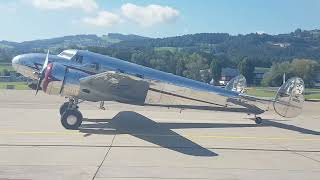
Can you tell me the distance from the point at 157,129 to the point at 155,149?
4.81 meters

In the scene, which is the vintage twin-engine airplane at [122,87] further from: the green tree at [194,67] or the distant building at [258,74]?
the distant building at [258,74]

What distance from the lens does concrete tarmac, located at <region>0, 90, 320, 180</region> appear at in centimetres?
970

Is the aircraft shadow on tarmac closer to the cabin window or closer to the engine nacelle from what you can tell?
the engine nacelle

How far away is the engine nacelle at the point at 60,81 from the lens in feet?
55.0

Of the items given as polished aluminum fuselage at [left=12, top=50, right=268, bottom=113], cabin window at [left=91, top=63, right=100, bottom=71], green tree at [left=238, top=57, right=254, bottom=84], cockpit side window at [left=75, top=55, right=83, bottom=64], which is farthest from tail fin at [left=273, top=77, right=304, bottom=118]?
green tree at [left=238, top=57, right=254, bottom=84]

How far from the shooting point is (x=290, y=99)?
1920 centimetres

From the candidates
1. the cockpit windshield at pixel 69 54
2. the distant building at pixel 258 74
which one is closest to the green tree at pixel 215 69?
the distant building at pixel 258 74

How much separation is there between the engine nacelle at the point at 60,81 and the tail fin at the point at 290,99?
887 centimetres

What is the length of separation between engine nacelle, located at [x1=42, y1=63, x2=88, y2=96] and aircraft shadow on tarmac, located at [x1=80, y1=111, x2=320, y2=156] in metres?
1.57

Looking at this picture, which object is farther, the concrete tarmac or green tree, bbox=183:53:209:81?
green tree, bbox=183:53:209:81

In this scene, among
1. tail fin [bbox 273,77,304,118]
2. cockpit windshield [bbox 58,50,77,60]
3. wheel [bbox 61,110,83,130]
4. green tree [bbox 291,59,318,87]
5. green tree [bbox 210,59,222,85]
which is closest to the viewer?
wheel [bbox 61,110,83,130]

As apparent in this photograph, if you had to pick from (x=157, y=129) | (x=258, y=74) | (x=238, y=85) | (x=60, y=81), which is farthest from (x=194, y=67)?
(x=60, y=81)

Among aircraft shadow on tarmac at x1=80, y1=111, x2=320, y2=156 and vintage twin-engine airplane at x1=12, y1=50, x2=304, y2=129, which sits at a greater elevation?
vintage twin-engine airplane at x1=12, y1=50, x2=304, y2=129

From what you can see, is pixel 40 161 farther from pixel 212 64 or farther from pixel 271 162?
pixel 212 64
